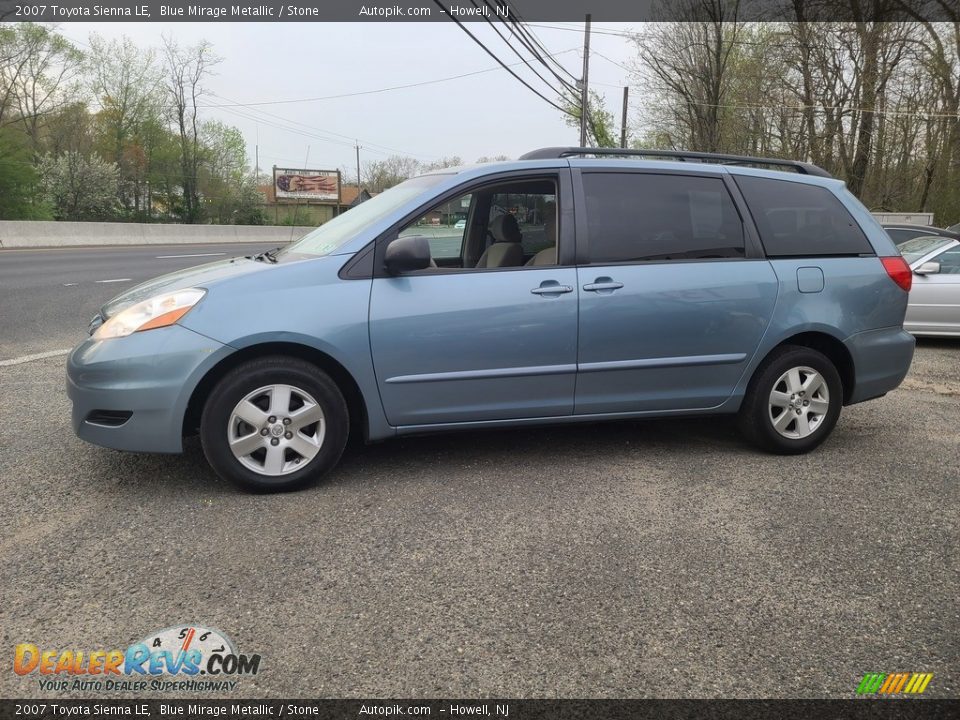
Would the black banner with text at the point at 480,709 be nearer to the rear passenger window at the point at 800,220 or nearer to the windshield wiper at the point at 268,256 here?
the windshield wiper at the point at 268,256

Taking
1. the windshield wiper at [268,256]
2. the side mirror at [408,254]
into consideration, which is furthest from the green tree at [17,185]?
the side mirror at [408,254]

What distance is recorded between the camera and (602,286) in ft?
13.2

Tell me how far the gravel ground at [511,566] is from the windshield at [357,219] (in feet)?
3.98

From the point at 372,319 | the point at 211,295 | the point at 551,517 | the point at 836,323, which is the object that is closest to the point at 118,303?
the point at 211,295

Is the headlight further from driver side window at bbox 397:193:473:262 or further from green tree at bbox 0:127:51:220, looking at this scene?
green tree at bbox 0:127:51:220

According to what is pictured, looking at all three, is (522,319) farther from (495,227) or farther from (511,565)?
(511,565)

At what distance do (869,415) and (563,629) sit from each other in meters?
3.97

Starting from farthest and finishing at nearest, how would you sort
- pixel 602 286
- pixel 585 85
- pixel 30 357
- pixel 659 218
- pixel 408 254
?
1. pixel 585 85
2. pixel 30 357
3. pixel 659 218
4. pixel 602 286
5. pixel 408 254

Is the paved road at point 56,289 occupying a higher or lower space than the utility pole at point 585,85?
lower

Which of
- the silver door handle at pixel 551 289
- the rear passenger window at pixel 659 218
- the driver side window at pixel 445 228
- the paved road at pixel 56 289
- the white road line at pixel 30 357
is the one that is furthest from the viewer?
the paved road at pixel 56 289

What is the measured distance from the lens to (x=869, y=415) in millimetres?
5500

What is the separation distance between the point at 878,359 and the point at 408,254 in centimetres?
298

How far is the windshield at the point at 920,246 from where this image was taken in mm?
8750

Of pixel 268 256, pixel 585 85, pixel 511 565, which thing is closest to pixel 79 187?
pixel 585 85
